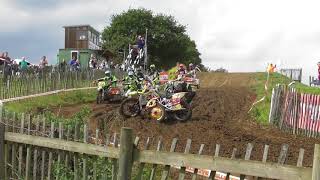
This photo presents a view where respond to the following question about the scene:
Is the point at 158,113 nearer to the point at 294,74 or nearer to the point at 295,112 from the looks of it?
the point at 295,112

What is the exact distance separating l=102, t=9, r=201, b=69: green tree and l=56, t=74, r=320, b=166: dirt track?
40.9m

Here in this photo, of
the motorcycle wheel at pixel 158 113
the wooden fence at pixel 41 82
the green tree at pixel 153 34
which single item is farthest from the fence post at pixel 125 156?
the green tree at pixel 153 34

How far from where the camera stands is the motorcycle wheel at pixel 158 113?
16609 millimetres

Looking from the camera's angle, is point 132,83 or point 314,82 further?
point 314,82

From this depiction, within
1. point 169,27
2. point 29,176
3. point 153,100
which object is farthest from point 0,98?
point 169,27

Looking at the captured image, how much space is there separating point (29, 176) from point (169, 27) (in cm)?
6075

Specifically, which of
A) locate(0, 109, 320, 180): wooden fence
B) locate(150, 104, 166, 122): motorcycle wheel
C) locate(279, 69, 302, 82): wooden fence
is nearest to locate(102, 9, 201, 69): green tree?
locate(279, 69, 302, 82): wooden fence

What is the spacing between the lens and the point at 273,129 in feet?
59.9

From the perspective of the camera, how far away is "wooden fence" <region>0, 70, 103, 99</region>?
21.2m

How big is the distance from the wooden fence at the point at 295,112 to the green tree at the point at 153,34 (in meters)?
43.4

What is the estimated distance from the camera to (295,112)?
18.5 metres

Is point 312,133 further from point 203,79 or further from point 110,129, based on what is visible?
point 203,79

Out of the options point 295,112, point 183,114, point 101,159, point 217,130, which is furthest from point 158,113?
point 101,159

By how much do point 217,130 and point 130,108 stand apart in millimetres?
3270
